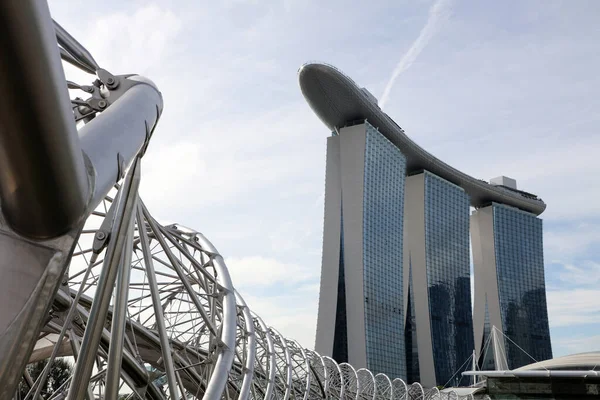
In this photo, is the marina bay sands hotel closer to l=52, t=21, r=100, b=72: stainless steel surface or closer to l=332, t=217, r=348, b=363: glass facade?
l=332, t=217, r=348, b=363: glass facade

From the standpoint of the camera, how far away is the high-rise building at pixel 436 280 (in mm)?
102312

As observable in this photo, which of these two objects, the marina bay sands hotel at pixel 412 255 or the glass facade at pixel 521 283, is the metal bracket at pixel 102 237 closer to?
the marina bay sands hotel at pixel 412 255

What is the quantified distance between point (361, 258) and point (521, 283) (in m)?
57.2

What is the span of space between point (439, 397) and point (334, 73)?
41732 mm

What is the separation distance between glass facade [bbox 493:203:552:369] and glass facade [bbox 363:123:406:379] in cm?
3738

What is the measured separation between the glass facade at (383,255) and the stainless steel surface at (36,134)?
79.7 m

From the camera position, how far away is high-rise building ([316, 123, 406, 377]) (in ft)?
269

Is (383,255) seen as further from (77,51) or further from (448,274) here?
(77,51)

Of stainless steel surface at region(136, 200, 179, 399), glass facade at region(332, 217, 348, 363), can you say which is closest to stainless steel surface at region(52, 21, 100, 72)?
stainless steel surface at region(136, 200, 179, 399)

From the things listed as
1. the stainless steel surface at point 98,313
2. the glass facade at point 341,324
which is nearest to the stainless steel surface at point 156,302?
the stainless steel surface at point 98,313

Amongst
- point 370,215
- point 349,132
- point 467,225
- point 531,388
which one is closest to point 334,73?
point 349,132

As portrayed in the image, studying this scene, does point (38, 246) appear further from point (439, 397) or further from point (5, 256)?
point (439, 397)

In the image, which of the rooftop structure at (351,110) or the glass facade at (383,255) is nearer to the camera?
the rooftop structure at (351,110)

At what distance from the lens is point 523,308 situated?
12494cm
